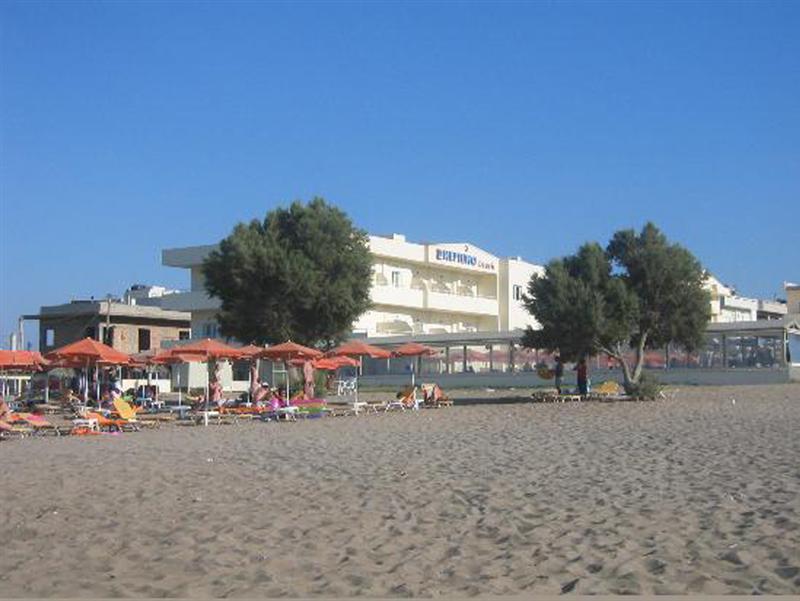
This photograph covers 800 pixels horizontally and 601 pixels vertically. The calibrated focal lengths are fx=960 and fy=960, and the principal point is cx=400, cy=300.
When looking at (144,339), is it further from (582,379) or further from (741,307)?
(741,307)

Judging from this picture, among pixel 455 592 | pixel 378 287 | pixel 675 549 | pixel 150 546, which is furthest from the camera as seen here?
pixel 378 287

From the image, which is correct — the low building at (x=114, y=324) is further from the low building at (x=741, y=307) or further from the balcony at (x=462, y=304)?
the low building at (x=741, y=307)

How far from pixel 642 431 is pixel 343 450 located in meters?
6.41

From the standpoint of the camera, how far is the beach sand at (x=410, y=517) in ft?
23.9

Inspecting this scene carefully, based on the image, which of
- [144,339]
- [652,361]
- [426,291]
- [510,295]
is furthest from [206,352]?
[510,295]

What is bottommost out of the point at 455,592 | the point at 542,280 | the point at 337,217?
the point at 455,592

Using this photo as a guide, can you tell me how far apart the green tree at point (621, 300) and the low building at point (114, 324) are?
40.1 meters

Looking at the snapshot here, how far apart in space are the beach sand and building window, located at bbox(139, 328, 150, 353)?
52.6 m

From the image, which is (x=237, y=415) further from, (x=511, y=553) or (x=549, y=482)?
(x=511, y=553)

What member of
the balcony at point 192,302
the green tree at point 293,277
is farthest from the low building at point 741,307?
the green tree at point 293,277

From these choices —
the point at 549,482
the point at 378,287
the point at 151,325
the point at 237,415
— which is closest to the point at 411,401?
the point at 237,415

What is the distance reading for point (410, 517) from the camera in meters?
9.73

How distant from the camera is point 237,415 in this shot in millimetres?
28734

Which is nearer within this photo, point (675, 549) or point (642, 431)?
point (675, 549)
